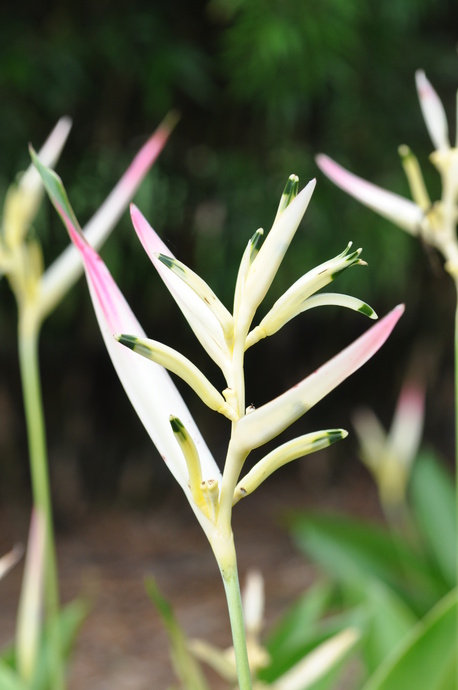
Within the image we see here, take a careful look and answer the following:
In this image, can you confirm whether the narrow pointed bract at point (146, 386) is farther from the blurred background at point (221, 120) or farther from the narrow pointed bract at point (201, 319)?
the blurred background at point (221, 120)

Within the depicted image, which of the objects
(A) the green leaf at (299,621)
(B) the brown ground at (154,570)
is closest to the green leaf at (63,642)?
(A) the green leaf at (299,621)

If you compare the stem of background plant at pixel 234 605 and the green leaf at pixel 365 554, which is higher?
the stem of background plant at pixel 234 605

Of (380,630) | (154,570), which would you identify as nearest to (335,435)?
(380,630)

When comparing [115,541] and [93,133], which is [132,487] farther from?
[93,133]

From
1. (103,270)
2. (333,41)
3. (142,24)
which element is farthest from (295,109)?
(103,270)

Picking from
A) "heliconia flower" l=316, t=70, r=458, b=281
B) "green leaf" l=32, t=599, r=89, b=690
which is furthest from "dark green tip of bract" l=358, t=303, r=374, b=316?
"green leaf" l=32, t=599, r=89, b=690

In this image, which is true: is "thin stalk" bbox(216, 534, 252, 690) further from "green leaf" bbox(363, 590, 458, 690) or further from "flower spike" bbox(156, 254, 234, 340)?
"green leaf" bbox(363, 590, 458, 690)
